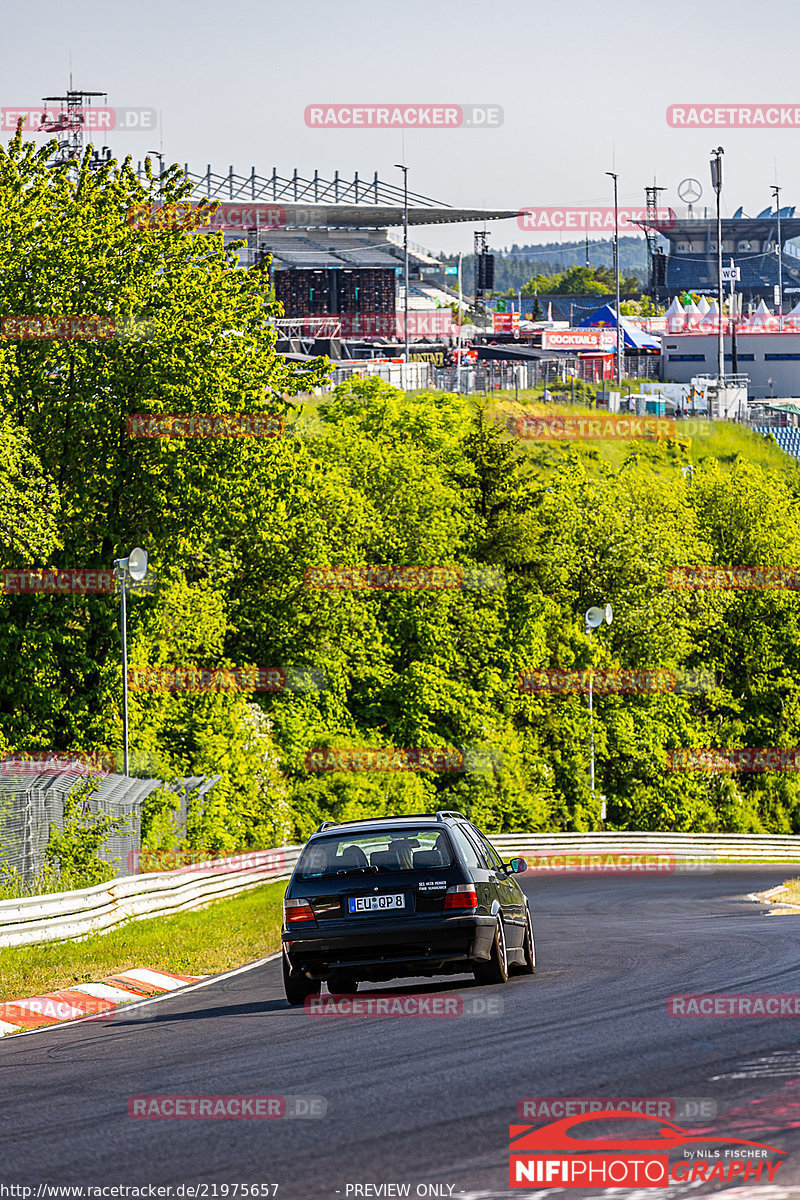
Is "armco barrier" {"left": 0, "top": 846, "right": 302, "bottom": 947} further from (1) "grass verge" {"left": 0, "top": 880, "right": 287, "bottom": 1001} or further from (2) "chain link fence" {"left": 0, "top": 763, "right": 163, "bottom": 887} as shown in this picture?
(2) "chain link fence" {"left": 0, "top": 763, "right": 163, "bottom": 887}

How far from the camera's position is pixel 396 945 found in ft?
38.2

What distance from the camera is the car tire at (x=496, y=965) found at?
12.0 m

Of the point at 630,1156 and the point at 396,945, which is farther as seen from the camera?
the point at 396,945

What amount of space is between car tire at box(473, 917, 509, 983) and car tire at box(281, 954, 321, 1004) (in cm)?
122

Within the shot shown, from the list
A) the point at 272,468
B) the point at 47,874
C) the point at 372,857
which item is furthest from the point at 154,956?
the point at 272,468

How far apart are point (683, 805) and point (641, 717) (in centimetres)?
377

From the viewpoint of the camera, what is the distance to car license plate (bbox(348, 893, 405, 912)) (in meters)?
11.7

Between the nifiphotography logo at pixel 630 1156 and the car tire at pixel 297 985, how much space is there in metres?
5.26

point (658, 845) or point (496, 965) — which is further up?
point (496, 965)

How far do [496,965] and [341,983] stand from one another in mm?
1170

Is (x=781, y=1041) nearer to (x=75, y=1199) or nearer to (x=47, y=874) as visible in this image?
(x=75, y=1199)

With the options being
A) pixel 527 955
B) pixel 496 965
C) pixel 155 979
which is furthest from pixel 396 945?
pixel 155 979

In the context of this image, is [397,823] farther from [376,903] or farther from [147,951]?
[147,951]

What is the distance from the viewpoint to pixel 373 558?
53.7m
